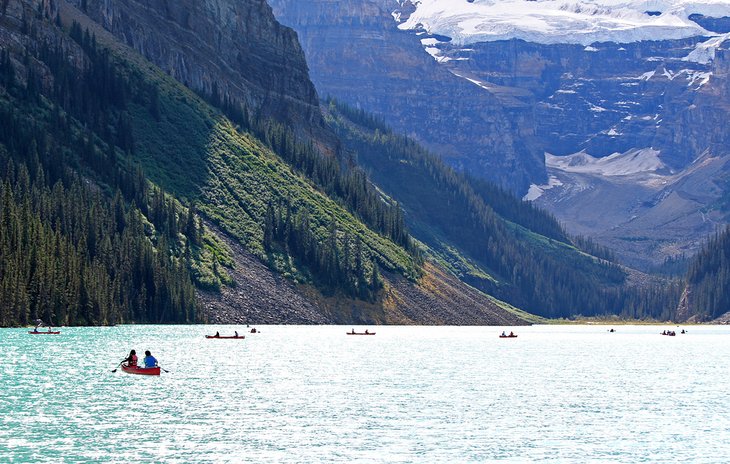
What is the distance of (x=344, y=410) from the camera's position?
113 m

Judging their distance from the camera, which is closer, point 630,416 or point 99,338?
point 630,416

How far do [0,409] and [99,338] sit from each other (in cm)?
8500

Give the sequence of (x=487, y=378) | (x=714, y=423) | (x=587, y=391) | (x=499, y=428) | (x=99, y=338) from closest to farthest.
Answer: (x=499, y=428), (x=714, y=423), (x=587, y=391), (x=487, y=378), (x=99, y=338)

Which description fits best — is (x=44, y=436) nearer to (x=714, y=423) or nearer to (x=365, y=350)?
(x=714, y=423)

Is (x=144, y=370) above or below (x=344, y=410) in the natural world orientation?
above

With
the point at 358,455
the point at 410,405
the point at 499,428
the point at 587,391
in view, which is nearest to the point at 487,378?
the point at 587,391

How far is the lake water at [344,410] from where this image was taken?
302ft

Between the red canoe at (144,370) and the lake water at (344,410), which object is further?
the red canoe at (144,370)

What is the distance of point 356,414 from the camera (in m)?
111

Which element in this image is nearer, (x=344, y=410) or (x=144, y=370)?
(x=344, y=410)

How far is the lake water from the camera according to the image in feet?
302

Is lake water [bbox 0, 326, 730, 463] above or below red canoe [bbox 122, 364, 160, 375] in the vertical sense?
below

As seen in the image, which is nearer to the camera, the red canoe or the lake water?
the lake water

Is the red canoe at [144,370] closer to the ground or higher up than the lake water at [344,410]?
higher up
